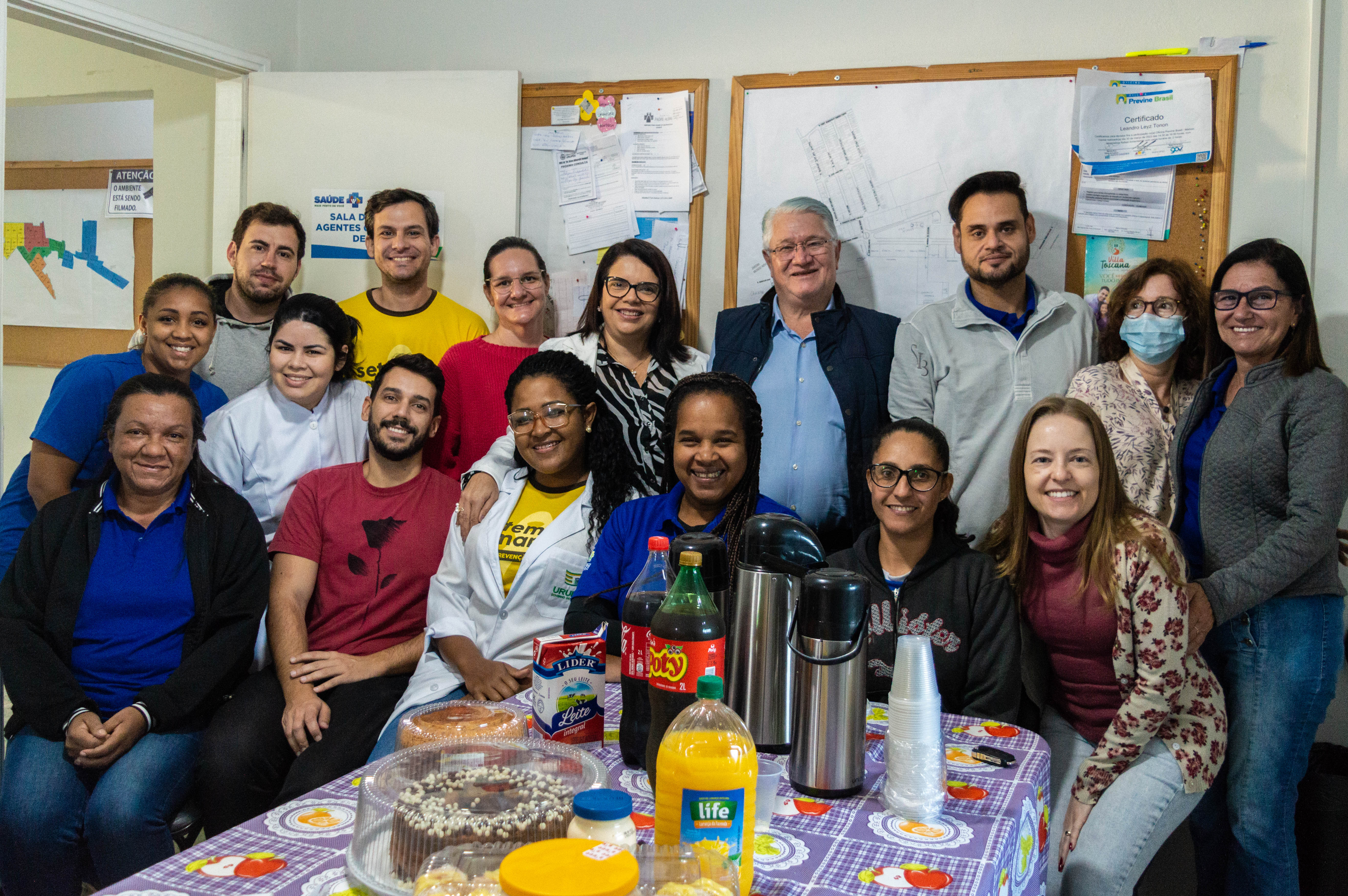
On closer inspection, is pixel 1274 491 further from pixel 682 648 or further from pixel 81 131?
pixel 81 131

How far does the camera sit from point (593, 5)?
3.27 metres

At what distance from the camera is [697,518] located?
2.07m

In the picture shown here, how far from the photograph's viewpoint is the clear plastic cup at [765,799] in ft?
3.95

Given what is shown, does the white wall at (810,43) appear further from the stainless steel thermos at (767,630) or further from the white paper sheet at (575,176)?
the stainless steel thermos at (767,630)

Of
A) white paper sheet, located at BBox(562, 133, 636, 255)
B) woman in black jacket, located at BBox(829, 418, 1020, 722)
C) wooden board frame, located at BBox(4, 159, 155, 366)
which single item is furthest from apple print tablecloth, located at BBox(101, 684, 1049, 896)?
wooden board frame, located at BBox(4, 159, 155, 366)

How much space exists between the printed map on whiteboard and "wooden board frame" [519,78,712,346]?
137 mm

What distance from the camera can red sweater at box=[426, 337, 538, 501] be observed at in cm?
287

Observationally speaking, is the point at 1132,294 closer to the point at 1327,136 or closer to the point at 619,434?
the point at 1327,136

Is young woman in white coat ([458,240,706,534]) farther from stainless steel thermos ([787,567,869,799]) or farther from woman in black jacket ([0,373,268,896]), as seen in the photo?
stainless steel thermos ([787,567,869,799])

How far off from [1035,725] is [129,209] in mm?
4074

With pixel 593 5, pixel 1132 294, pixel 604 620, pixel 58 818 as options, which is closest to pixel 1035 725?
pixel 604 620

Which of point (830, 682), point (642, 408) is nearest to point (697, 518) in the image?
point (642, 408)

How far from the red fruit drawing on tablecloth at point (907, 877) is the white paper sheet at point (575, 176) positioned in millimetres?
2560

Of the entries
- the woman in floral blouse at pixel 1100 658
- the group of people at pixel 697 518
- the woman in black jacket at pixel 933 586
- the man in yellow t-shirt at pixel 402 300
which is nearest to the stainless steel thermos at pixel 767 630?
the group of people at pixel 697 518
